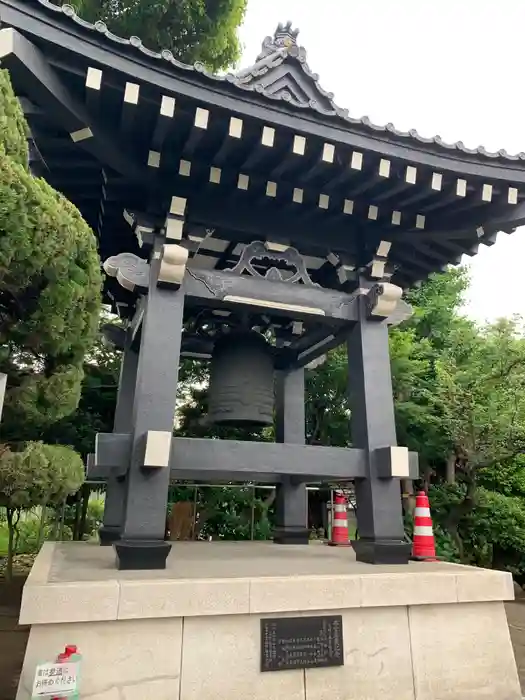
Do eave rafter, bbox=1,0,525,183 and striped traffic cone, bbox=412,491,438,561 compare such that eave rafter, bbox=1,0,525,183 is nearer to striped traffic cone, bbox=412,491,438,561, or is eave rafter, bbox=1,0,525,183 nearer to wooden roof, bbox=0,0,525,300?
wooden roof, bbox=0,0,525,300

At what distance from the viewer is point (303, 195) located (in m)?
4.57

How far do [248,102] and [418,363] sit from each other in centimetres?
674

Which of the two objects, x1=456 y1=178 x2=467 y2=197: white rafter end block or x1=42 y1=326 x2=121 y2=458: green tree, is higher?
x1=456 y1=178 x2=467 y2=197: white rafter end block

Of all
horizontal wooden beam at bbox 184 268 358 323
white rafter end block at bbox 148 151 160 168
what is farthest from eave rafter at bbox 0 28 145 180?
horizontal wooden beam at bbox 184 268 358 323

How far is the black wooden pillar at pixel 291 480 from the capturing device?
600 cm

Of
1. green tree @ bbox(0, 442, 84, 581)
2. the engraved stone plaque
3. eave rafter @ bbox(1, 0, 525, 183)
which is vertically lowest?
the engraved stone plaque

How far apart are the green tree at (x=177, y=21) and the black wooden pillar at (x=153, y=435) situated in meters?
6.54

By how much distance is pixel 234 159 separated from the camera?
4.21 metres

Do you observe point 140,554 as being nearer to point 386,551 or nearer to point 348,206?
point 386,551

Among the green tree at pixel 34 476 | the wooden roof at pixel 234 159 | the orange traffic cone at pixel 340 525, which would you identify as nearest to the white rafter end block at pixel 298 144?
the wooden roof at pixel 234 159

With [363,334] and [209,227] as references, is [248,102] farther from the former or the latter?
[363,334]

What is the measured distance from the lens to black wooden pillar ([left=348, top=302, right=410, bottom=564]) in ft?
13.6

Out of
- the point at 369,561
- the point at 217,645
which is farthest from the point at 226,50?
the point at 217,645

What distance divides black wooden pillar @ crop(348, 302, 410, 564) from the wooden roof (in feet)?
3.05
